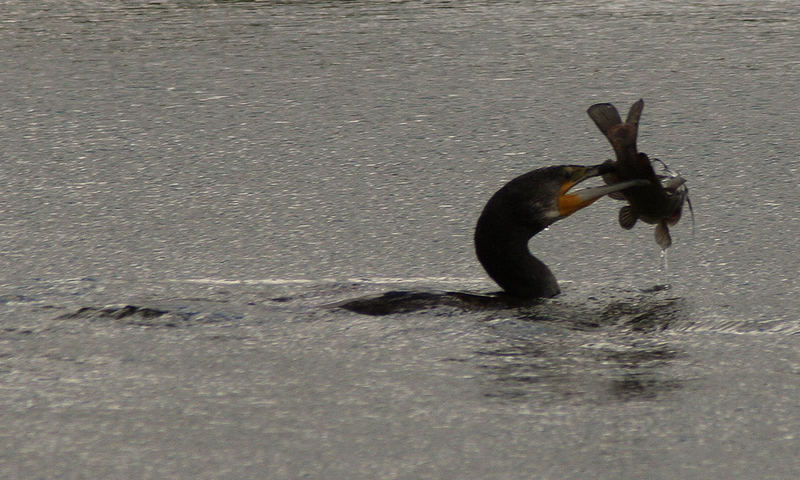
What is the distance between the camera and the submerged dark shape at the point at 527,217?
15.3 feet

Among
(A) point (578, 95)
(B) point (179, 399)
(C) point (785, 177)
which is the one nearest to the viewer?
(B) point (179, 399)

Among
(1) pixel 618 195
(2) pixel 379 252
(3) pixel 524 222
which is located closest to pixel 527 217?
(3) pixel 524 222

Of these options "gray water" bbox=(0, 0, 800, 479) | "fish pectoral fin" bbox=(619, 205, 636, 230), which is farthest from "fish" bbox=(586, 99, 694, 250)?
"gray water" bbox=(0, 0, 800, 479)

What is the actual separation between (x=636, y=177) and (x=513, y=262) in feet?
1.74

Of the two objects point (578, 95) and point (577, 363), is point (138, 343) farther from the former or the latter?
point (578, 95)

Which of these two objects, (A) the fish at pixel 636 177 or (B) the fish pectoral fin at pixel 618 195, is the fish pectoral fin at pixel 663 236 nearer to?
(A) the fish at pixel 636 177

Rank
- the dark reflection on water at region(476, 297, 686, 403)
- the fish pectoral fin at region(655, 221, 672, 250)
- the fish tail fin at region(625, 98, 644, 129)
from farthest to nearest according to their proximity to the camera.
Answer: the fish pectoral fin at region(655, 221, 672, 250) < the fish tail fin at region(625, 98, 644, 129) < the dark reflection on water at region(476, 297, 686, 403)

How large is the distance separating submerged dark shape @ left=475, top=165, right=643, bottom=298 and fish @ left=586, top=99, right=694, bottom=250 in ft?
0.16

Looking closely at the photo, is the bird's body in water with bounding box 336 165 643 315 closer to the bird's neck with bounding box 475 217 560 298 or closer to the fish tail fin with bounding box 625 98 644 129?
the bird's neck with bounding box 475 217 560 298

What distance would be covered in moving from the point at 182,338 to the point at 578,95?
4.04m

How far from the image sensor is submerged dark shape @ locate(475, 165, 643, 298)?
4.65 metres

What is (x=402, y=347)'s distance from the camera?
4.09 m

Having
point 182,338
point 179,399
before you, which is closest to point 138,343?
point 182,338

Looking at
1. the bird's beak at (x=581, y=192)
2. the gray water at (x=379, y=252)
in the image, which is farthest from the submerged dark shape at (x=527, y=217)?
the gray water at (x=379, y=252)
